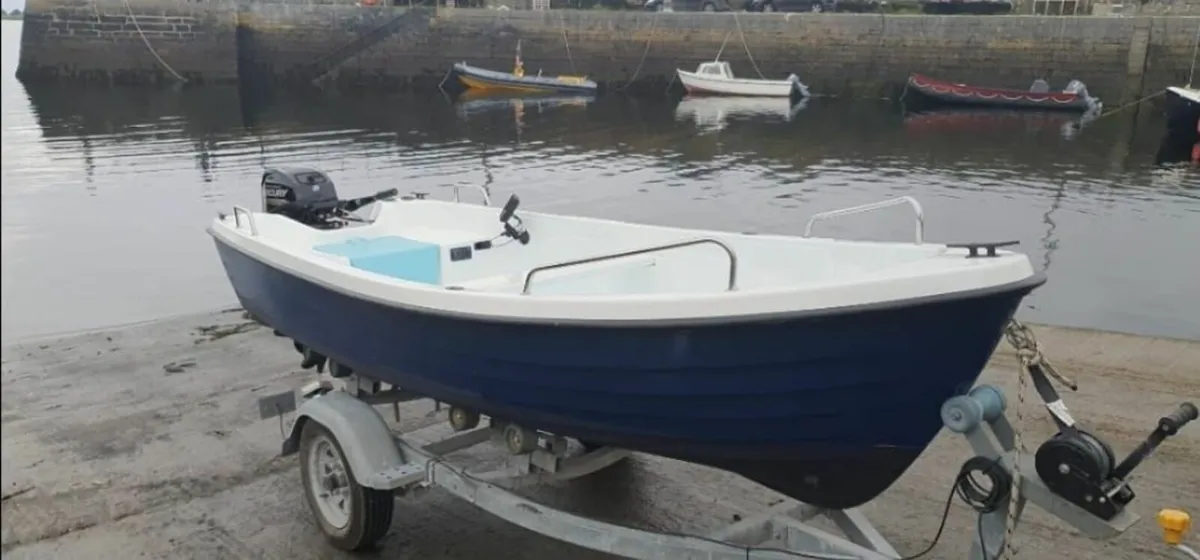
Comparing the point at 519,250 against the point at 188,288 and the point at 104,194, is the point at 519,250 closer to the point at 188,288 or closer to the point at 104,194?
the point at 188,288

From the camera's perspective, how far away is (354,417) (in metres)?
4.34

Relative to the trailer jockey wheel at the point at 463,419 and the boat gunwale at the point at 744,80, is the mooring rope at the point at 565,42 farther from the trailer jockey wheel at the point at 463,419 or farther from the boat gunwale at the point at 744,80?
the trailer jockey wheel at the point at 463,419

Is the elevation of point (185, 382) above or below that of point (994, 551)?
below

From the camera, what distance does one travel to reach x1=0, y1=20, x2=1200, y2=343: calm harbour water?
1166 cm

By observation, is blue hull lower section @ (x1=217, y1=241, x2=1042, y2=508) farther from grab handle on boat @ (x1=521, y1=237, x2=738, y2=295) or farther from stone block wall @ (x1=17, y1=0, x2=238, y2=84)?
stone block wall @ (x1=17, y1=0, x2=238, y2=84)

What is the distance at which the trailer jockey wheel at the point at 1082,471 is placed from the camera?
3.01 m

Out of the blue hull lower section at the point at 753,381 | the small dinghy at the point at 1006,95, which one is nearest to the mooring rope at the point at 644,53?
the small dinghy at the point at 1006,95

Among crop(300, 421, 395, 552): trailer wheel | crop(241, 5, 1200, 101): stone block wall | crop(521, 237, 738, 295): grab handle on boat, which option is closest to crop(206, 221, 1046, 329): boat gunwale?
crop(521, 237, 738, 295): grab handle on boat

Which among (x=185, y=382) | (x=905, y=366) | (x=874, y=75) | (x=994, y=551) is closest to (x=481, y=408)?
(x=905, y=366)

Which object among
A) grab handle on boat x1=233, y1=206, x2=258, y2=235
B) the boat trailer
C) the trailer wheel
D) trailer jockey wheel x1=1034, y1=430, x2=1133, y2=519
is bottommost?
the trailer wheel

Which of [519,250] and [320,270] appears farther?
[519,250]

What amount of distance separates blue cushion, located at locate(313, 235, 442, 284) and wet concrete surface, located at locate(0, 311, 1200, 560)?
3.67ft

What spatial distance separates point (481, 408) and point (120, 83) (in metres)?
42.7

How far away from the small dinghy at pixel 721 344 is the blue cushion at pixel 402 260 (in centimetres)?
59
